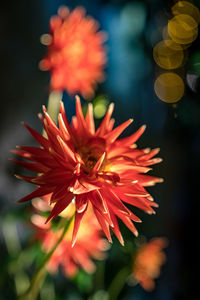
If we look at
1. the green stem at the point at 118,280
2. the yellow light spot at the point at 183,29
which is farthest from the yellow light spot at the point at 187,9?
the green stem at the point at 118,280

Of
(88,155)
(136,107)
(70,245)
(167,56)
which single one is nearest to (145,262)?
(70,245)

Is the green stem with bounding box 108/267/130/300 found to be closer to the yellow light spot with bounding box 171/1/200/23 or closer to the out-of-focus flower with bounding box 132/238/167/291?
the out-of-focus flower with bounding box 132/238/167/291

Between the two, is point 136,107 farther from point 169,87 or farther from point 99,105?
point 99,105

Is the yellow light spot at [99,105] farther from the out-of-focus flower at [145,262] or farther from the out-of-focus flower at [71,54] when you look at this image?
the out-of-focus flower at [145,262]

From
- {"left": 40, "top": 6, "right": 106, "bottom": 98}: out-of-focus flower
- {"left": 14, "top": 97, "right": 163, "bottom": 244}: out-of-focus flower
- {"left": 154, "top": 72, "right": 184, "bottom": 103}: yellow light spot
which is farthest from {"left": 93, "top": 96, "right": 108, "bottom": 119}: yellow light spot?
{"left": 154, "top": 72, "right": 184, "bottom": 103}: yellow light spot

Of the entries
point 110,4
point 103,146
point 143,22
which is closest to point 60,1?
point 110,4
